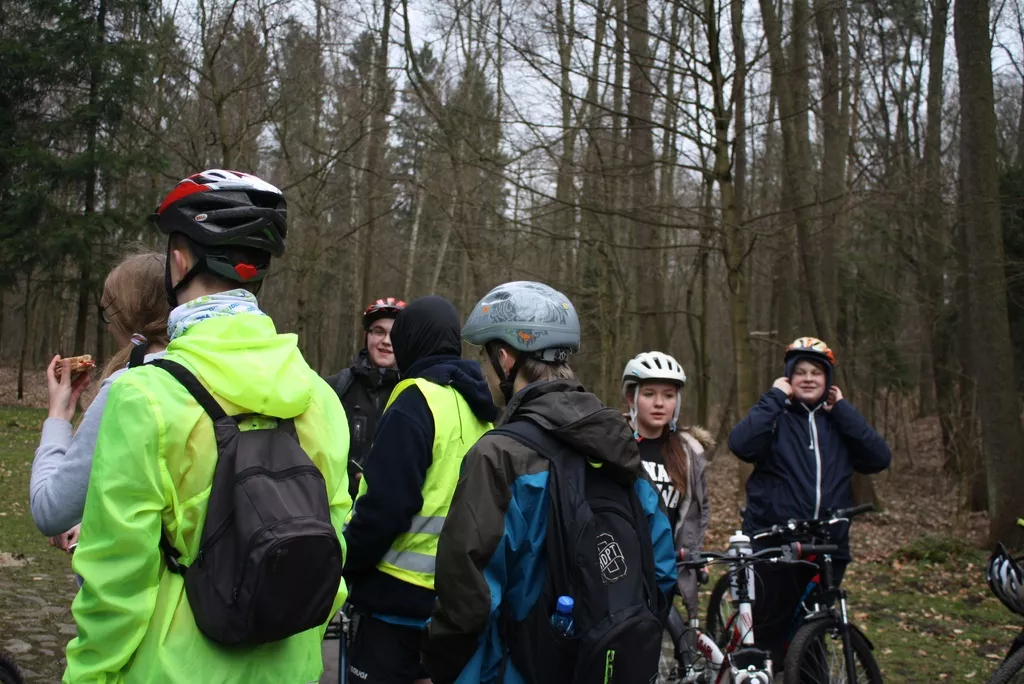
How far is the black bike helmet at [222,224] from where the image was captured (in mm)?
2412

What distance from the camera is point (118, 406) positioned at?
2.04m

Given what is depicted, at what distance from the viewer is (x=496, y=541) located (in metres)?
2.54

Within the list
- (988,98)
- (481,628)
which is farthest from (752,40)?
(481,628)

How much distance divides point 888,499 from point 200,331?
1745 centimetres

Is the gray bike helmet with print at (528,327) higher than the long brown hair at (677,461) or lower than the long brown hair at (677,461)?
higher

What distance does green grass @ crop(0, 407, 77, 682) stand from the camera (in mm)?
5754

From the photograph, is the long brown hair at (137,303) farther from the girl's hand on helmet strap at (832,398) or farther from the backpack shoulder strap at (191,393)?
the girl's hand on helmet strap at (832,398)

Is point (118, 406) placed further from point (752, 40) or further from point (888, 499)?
point (888, 499)

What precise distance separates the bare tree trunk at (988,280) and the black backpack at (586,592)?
934 centimetres

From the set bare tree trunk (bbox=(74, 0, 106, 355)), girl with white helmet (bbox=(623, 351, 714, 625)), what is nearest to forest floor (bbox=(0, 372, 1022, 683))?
girl with white helmet (bbox=(623, 351, 714, 625))

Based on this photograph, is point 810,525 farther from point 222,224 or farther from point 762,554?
point 222,224

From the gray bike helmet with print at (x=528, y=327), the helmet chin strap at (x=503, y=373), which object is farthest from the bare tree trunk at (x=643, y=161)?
the helmet chin strap at (x=503, y=373)

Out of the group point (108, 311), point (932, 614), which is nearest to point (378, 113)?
point (932, 614)

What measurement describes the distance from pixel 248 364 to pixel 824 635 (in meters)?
4.21
